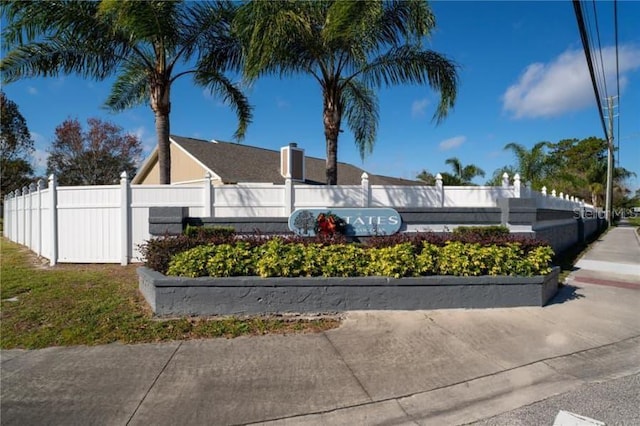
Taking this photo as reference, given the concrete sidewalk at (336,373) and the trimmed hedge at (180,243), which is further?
the trimmed hedge at (180,243)

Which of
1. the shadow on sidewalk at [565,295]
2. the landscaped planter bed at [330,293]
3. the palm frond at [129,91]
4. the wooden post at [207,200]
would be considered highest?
the palm frond at [129,91]

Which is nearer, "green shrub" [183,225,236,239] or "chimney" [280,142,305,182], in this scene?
"green shrub" [183,225,236,239]

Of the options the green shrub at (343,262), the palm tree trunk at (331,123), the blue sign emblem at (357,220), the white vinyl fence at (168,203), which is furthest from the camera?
the palm tree trunk at (331,123)

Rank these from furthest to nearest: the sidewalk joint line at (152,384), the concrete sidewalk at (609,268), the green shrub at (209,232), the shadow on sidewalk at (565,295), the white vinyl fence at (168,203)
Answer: the white vinyl fence at (168,203) < the concrete sidewalk at (609,268) < the green shrub at (209,232) < the shadow on sidewalk at (565,295) < the sidewalk joint line at (152,384)

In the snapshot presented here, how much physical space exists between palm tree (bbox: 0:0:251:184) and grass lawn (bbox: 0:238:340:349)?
13.2 feet

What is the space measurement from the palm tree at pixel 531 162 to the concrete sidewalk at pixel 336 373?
Answer: 88.4 ft

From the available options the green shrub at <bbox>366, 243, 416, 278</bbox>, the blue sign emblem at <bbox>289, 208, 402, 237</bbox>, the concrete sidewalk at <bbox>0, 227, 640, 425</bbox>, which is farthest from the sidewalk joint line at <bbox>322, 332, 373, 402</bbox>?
the blue sign emblem at <bbox>289, 208, 402, 237</bbox>

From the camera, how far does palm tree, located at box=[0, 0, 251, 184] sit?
29.1ft

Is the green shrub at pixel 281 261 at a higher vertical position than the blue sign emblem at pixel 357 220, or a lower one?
lower

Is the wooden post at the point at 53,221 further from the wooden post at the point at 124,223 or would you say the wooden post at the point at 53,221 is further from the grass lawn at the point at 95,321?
the grass lawn at the point at 95,321

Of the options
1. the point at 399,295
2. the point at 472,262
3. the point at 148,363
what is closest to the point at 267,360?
the point at 148,363

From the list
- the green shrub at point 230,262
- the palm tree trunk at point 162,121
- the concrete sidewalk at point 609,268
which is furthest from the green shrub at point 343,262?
the palm tree trunk at point 162,121

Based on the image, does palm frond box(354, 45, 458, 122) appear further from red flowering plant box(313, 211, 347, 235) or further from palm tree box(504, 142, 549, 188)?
palm tree box(504, 142, 549, 188)

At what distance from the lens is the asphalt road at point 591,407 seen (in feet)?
10.6
